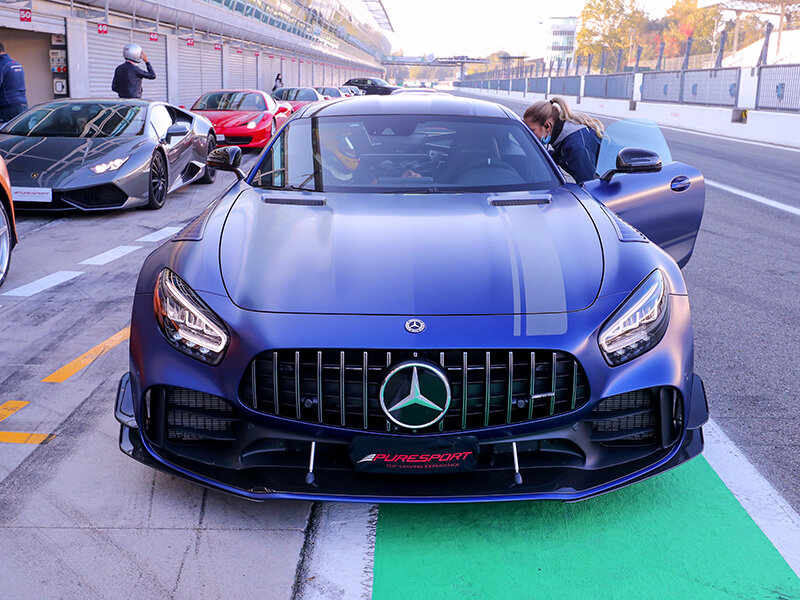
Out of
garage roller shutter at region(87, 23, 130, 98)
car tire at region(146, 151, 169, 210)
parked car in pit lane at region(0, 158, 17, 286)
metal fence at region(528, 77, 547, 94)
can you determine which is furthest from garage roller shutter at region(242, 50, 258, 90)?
parked car in pit lane at region(0, 158, 17, 286)

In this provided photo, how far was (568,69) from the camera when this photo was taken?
56250 mm

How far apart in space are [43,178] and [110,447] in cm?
567

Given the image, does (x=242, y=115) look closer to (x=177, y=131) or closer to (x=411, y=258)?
(x=177, y=131)

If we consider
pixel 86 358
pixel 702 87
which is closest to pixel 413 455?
pixel 86 358

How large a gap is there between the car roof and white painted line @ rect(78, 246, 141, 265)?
2.87 metres

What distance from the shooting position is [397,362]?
2414 millimetres

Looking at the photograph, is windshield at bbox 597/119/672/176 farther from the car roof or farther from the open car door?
the car roof

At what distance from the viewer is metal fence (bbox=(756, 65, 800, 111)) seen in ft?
68.0

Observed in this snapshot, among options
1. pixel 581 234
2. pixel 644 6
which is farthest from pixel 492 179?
pixel 644 6

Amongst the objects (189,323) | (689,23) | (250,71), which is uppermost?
(689,23)

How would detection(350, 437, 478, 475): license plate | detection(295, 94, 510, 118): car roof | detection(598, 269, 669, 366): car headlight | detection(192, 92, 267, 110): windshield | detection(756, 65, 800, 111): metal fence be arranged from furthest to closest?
detection(756, 65, 800, 111): metal fence
detection(192, 92, 267, 110): windshield
detection(295, 94, 510, 118): car roof
detection(598, 269, 669, 366): car headlight
detection(350, 437, 478, 475): license plate

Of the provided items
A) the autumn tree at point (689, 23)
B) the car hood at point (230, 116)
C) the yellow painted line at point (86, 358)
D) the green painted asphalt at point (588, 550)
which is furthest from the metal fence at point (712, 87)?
the autumn tree at point (689, 23)

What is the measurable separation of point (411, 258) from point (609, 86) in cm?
3851

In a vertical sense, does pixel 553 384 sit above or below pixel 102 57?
below
